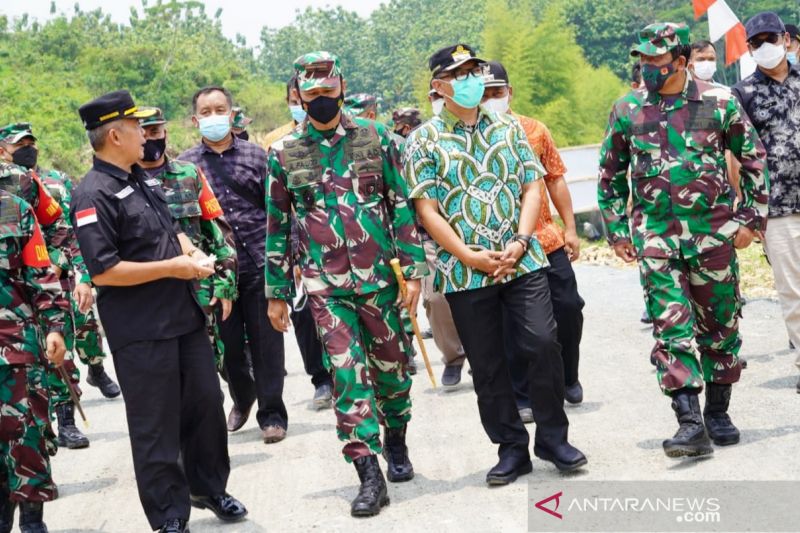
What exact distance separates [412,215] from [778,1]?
64058 mm

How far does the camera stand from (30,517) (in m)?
6.44

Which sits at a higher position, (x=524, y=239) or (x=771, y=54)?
(x=771, y=54)

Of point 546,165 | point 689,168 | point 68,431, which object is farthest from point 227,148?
point 689,168

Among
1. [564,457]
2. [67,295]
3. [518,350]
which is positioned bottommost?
[564,457]

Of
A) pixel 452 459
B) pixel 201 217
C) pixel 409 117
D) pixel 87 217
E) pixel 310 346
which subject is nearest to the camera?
pixel 87 217

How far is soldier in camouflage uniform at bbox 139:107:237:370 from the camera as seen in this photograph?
6.53 m

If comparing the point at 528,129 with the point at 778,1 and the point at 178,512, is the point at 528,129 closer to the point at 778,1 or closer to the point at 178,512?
the point at 178,512

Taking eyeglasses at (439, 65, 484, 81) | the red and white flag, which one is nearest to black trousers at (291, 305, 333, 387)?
eyeglasses at (439, 65, 484, 81)

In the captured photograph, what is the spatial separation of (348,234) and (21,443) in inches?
82.1

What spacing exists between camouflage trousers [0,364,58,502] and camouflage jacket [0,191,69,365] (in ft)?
0.39

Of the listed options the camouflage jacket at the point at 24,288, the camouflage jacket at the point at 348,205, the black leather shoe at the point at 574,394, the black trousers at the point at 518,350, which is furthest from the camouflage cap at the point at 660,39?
the camouflage jacket at the point at 24,288

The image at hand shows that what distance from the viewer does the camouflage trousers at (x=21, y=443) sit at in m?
6.30

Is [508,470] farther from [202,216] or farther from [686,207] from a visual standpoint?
[202,216]

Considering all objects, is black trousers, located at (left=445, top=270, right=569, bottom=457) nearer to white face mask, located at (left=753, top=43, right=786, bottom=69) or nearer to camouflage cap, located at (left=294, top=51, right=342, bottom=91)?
camouflage cap, located at (left=294, top=51, right=342, bottom=91)
